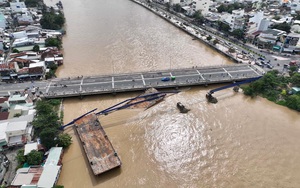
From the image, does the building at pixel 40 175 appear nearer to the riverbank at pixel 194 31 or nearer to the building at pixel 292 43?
the riverbank at pixel 194 31

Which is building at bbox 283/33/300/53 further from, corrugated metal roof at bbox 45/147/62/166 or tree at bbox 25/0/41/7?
tree at bbox 25/0/41/7

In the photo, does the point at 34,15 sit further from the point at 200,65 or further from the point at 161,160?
the point at 161,160

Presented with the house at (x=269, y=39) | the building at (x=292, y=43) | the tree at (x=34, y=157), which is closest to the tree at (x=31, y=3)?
the tree at (x=34, y=157)

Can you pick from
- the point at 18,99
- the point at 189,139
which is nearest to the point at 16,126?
the point at 18,99

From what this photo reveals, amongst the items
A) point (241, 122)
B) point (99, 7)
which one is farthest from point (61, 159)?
point (99, 7)

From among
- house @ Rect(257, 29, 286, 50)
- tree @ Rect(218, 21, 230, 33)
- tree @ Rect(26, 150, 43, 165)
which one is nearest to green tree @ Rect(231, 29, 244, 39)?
tree @ Rect(218, 21, 230, 33)

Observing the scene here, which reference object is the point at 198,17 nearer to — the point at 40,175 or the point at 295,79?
the point at 295,79
